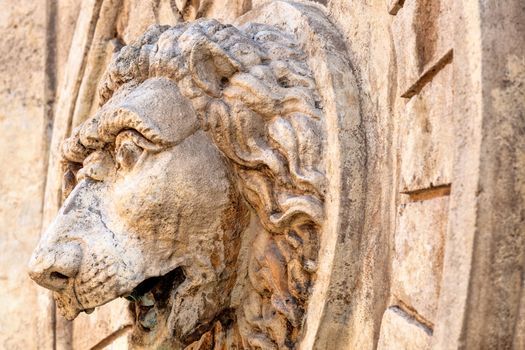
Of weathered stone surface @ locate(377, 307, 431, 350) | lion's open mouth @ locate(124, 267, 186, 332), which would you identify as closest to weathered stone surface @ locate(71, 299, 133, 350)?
lion's open mouth @ locate(124, 267, 186, 332)

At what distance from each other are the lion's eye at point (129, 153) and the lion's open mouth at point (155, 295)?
0.17 m

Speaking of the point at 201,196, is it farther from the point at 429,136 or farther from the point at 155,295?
the point at 429,136

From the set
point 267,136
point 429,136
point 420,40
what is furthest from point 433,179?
point 267,136

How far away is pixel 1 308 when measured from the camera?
2.00m

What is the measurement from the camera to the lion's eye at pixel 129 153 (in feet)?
3.94

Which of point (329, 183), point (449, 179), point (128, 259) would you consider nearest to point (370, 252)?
point (329, 183)

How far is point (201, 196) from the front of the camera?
3.91 ft

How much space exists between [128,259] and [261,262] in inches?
7.3

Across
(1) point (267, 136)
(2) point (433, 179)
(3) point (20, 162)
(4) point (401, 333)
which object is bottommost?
(4) point (401, 333)

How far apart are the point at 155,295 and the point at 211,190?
186 millimetres

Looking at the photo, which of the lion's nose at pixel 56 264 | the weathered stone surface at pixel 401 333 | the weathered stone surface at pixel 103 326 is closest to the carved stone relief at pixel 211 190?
the lion's nose at pixel 56 264

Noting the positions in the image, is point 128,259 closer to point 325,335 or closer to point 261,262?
point 261,262

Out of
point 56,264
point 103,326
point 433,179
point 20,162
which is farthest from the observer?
point 20,162

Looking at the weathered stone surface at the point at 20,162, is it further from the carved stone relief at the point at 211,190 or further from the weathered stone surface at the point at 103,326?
the carved stone relief at the point at 211,190
